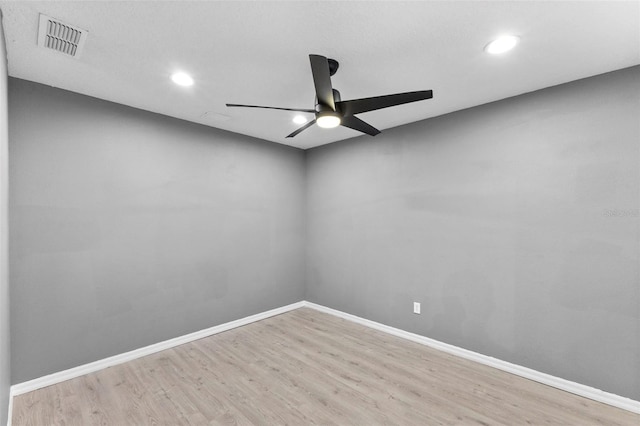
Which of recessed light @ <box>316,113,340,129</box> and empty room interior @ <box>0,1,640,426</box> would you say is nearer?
empty room interior @ <box>0,1,640,426</box>

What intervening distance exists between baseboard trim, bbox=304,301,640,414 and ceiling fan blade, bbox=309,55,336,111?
2.76 metres

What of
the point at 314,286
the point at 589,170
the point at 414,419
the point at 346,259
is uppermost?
the point at 589,170

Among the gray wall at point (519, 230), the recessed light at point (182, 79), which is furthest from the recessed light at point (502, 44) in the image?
the recessed light at point (182, 79)

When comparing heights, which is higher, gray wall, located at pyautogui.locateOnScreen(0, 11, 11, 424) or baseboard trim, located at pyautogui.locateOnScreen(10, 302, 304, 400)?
gray wall, located at pyautogui.locateOnScreen(0, 11, 11, 424)

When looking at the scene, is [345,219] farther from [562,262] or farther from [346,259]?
[562,262]

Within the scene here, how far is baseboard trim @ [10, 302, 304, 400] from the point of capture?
244cm

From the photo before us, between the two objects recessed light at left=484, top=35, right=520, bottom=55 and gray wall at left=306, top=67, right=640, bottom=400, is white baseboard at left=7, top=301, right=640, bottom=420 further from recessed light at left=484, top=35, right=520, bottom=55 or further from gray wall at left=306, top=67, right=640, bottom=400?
recessed light at left=484, top=35, right=520, bottom=55

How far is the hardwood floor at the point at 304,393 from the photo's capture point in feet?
7.01

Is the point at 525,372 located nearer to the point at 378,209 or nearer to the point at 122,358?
the point at 378,209

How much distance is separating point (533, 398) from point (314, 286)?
2943 mm

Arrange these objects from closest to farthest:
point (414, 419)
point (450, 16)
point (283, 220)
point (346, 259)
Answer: point (450, 16), point (414, 419), point (346, 259), point (283, 220)

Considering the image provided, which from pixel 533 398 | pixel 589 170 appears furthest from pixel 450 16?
pixel 533 398

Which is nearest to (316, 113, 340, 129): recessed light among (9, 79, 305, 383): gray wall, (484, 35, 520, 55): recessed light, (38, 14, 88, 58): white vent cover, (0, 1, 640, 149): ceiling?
(0, 1, 640, 149): ceiling

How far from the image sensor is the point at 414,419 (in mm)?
2127
